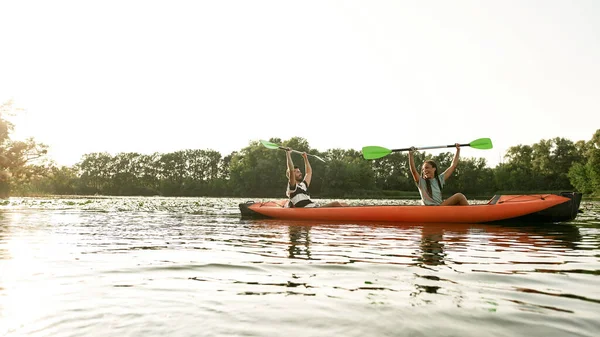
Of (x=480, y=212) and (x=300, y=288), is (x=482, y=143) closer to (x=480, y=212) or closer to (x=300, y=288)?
(x=480, y=212)

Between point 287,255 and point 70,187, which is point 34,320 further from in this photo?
point 70,187

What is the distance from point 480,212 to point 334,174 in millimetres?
51184

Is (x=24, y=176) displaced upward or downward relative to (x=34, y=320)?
upward

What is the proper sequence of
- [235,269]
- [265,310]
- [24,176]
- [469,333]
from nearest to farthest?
[469,333]
[265,310]
[235,269]
[24,176]

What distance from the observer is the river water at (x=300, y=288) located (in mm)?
2158

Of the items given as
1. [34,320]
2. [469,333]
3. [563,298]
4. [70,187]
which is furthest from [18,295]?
[70,187]

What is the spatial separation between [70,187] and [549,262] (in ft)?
250

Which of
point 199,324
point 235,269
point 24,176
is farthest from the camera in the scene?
point 24,176

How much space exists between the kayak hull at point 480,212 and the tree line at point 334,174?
45337mm

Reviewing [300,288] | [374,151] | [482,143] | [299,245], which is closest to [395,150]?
[374,151]

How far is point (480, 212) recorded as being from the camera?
8.39m

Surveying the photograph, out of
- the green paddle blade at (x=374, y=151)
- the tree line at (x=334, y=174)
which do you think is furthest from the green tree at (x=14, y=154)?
the tree line at (x=334, y=174)

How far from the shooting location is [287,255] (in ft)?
15.5

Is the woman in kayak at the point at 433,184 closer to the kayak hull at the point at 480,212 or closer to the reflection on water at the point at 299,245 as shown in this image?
the kayak hull at the point at 480,212
